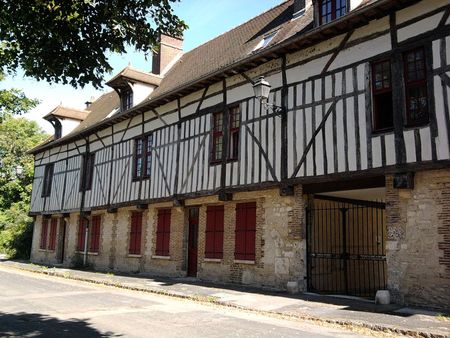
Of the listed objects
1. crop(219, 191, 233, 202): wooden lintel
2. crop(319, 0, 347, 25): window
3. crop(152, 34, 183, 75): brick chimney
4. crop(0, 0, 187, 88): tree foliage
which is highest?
crop(152, 34, 183, 75): brick chimney

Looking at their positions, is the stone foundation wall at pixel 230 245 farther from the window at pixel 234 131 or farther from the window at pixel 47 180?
the window at pixel 47 180

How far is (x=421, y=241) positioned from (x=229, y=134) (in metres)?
6.66

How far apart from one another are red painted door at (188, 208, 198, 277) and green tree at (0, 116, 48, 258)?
1848 cm

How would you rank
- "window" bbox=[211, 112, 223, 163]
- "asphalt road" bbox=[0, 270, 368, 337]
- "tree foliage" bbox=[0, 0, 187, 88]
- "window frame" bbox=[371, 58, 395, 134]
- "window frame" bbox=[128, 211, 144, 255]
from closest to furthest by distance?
"tree foliage" bbox=[0, 0, 187, 88] → "asphalt road" bbox=[0, 270, 368, 337] → "window frame" bbox=[371, 58, 395, 134] → "window" bbox=[211, 112, 223, 163] → "window frame" bbox=[128, 211, 144, 255]

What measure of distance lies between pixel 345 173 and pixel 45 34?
23.0 feet

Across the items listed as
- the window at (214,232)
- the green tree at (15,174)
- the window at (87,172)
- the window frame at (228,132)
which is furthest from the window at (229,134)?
the green tree at (15,174)

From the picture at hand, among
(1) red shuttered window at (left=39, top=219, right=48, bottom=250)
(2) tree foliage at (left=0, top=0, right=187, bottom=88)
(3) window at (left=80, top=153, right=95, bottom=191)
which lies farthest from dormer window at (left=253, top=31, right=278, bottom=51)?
(1) red shuttered window at (left=39, top=219, right=48, bottom=250)

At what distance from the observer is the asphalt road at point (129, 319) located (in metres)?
6.63

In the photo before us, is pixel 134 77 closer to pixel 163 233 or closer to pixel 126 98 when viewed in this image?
pixel 126 98

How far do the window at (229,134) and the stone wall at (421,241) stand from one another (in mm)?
5270

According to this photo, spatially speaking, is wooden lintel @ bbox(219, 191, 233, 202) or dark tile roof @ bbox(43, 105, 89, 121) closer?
wooden lintel @ bbox(219, 191, 233, 202)

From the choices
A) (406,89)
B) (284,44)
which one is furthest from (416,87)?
(284,44)

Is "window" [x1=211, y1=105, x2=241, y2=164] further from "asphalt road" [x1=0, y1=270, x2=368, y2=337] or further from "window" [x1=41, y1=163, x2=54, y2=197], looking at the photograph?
"window" [x1=41, y1=163, x2=54, y2=197]

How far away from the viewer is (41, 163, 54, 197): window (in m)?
25.4
